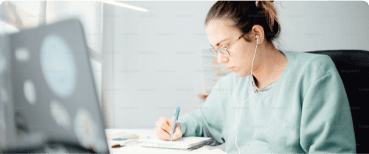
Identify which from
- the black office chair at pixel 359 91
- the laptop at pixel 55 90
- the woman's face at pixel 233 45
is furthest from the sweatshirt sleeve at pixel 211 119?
the laptop at pixel 55 90

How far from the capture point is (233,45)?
2.53 feet

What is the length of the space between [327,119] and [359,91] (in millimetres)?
192

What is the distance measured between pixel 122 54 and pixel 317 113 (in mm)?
2101

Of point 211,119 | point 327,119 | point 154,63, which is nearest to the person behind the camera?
point 327,119

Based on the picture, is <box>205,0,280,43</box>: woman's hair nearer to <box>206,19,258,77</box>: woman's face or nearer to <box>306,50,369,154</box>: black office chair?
<box>206,19,258,77</box>: woman's face

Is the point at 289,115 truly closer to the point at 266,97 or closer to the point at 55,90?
the point at 266,97

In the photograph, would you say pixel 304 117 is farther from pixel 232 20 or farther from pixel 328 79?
pixel 232 20

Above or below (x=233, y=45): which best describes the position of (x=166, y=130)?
below

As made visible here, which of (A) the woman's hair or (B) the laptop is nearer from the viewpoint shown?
(B) the laptop

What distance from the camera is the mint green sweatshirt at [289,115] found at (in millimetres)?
581

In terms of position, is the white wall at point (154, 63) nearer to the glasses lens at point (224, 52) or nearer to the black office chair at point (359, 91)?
the glasses lens at point (224, 52)

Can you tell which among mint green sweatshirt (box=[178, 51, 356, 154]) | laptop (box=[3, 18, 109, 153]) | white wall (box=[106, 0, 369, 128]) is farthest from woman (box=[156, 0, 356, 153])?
white wall (box=[106, 0, 369, 128])

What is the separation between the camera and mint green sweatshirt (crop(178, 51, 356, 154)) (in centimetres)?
58

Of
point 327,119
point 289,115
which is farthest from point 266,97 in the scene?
point 327,119
